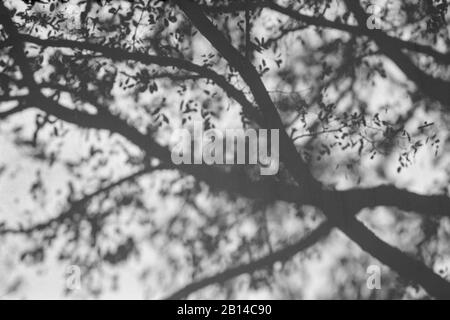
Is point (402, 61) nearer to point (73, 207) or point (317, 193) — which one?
point (317, 193)

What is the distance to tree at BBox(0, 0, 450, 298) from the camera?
3053mm

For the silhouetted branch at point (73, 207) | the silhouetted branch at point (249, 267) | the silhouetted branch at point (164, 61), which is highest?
the silhouetted branch at point (164, 61)

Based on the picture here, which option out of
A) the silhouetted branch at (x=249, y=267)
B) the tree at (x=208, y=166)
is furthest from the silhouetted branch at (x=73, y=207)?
the silhouetted branch at (x=249, y=267)

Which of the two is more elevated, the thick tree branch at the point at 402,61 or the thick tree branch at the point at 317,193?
the thick tree branch at the point at 402,61

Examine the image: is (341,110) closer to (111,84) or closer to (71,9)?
(111,84)

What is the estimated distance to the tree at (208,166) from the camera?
10.0 feet

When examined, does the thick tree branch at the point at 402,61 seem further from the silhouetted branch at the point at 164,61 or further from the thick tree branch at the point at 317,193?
the silhouetted branch at the point at 164,61

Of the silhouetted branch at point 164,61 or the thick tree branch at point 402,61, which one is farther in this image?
the thick tree branch at point 402,61

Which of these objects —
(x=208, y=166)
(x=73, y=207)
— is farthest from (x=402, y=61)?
(x=73, y=207)

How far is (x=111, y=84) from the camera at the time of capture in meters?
3.11

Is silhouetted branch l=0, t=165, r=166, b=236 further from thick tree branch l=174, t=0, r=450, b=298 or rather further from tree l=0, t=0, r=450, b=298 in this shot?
thick tree branch l=174, t=0, r=450, b=298

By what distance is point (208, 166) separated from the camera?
10.2 feet

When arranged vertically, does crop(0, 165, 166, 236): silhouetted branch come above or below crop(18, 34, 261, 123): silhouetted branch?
below

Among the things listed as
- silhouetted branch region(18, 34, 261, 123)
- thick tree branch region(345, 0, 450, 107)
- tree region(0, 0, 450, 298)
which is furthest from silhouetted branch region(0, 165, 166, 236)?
thick tree branch region(345, 0, 450, 107)
